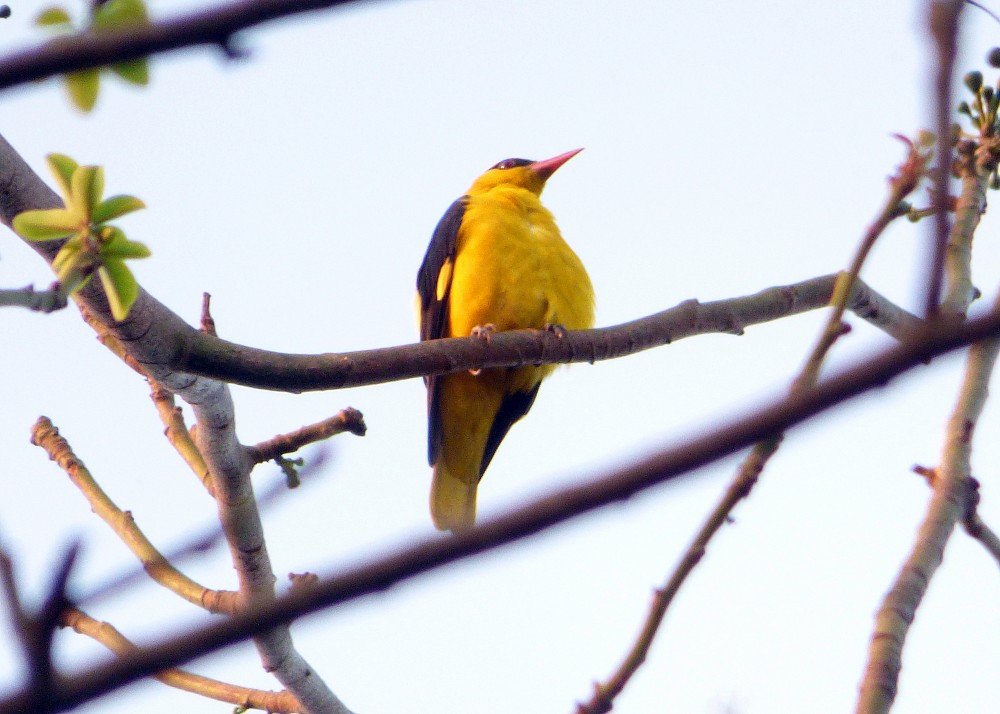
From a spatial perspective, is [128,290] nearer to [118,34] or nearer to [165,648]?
[118,34]

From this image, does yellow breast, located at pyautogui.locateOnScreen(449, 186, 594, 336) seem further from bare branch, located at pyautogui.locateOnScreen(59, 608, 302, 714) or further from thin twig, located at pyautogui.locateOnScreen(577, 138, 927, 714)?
thin twig, located at pyautogui.locateOnScreen(577, 138, 927, 714)

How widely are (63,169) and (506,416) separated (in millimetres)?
4069

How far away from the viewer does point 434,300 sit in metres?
6.01

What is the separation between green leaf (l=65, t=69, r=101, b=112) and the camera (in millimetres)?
2166

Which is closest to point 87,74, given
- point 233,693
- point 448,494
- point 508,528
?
point 508,528

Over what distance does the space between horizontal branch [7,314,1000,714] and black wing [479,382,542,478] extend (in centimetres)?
521

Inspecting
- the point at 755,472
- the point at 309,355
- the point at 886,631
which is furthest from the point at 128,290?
the point at 886,631

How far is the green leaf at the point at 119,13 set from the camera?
1940 millimetres

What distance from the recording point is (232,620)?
2.99ft

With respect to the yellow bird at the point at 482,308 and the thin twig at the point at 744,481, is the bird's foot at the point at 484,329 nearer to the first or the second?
the yellow bird at the point at 482,308

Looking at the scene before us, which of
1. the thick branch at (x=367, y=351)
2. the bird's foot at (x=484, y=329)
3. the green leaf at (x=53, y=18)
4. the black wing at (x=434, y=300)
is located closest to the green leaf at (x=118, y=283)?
the green leaf at (x=53, y=18)

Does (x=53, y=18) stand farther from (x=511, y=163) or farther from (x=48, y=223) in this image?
(x=511, y=163)

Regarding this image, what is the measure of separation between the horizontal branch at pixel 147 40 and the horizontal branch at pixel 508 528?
0.45 meters

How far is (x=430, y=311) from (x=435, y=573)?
16.7ft
